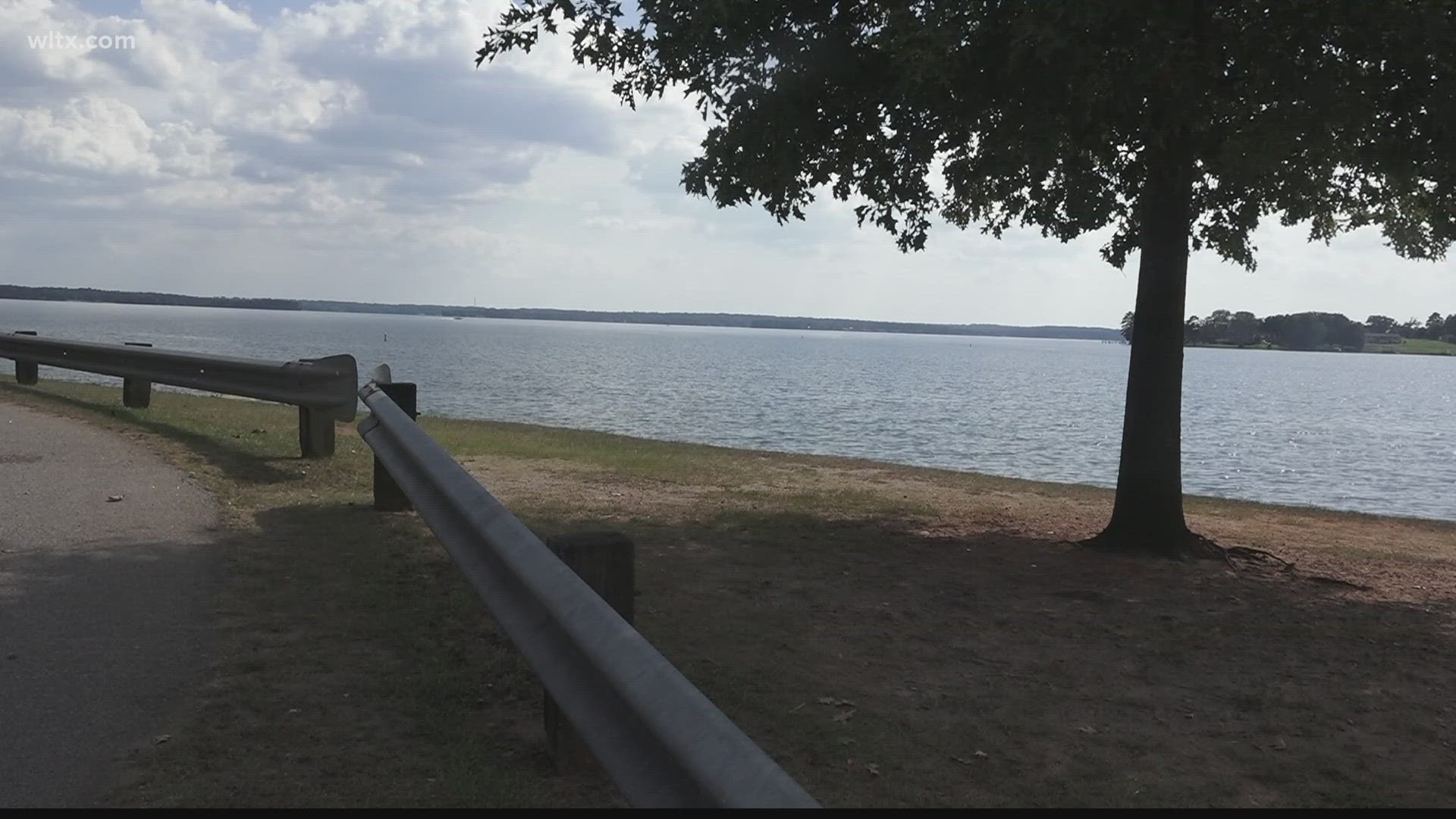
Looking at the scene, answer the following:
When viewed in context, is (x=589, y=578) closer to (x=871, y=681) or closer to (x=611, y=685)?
(x=611, y=685)

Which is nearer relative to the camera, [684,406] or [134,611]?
[134,611]

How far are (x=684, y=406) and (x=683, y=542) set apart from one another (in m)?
32.2

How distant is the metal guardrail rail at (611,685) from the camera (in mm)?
2209

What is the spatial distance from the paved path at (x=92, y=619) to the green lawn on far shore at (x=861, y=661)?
16 cm

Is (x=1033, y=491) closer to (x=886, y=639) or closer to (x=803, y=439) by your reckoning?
(x=886, y=639)

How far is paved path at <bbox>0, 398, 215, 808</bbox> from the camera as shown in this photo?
375cm

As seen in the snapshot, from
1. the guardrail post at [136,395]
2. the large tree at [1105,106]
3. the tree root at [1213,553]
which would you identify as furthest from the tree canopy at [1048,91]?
the guardrail post at [136,395]

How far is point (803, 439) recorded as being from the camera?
29172 millimetres

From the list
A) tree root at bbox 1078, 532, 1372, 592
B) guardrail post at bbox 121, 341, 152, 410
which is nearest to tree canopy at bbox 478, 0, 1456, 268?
tree root at bbox 1078, 532, 1372, 592

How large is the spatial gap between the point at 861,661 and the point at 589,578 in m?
2.26

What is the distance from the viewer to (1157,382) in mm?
9062

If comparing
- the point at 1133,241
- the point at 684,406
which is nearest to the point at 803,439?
the point at 684,406

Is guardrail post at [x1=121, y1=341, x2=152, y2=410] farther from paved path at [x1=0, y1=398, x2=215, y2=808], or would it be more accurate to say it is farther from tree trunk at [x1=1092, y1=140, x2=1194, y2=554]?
tree trunk at [x1=1092, y1=140, x2=1194, y2=554]

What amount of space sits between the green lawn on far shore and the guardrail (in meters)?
0.51
